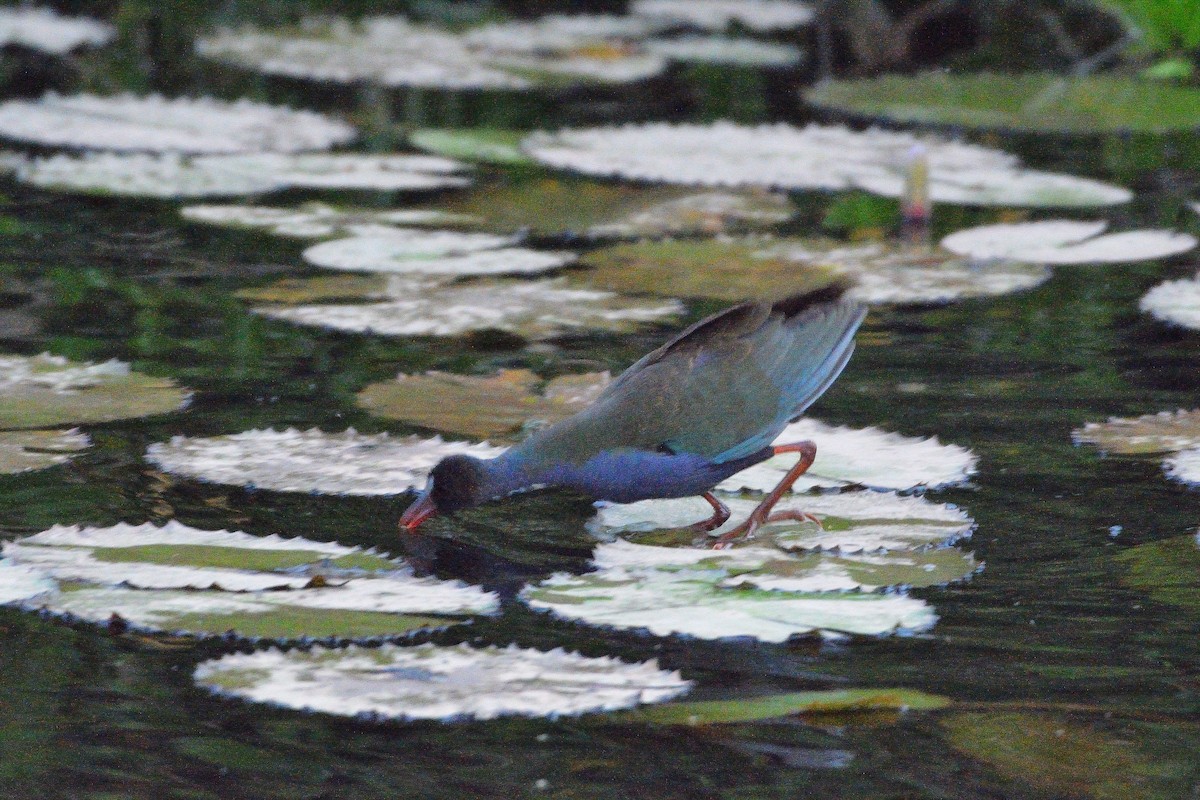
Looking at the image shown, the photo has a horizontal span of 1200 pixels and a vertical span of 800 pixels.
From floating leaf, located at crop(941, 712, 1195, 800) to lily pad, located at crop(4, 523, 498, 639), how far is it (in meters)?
0.77

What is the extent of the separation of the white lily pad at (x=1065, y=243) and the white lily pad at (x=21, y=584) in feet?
10.0

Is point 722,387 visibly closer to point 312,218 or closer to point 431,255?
point 431,255

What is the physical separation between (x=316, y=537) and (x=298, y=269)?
6.74 ft

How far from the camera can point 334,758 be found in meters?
2.21

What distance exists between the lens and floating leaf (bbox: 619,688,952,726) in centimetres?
232

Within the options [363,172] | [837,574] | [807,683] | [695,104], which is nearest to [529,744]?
[807,683]

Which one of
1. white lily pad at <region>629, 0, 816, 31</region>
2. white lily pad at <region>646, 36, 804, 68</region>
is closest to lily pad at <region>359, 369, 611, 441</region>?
white lily pad at <region>646, 36, 804, 68</region>

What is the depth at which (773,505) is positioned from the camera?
3.08 meters

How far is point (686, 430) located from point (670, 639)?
0.52 m

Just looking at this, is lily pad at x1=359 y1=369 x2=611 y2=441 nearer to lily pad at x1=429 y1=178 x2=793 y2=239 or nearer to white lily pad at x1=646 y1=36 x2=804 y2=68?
lily pad at x1=429 y1=178 x2=793 y2=239

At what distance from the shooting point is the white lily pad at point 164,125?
20.7 ft

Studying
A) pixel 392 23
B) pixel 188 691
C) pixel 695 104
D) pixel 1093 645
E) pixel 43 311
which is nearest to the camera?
pixel 188 691

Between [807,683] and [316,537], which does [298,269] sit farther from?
[807,683]

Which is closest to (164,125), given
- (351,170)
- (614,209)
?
(351,170)
